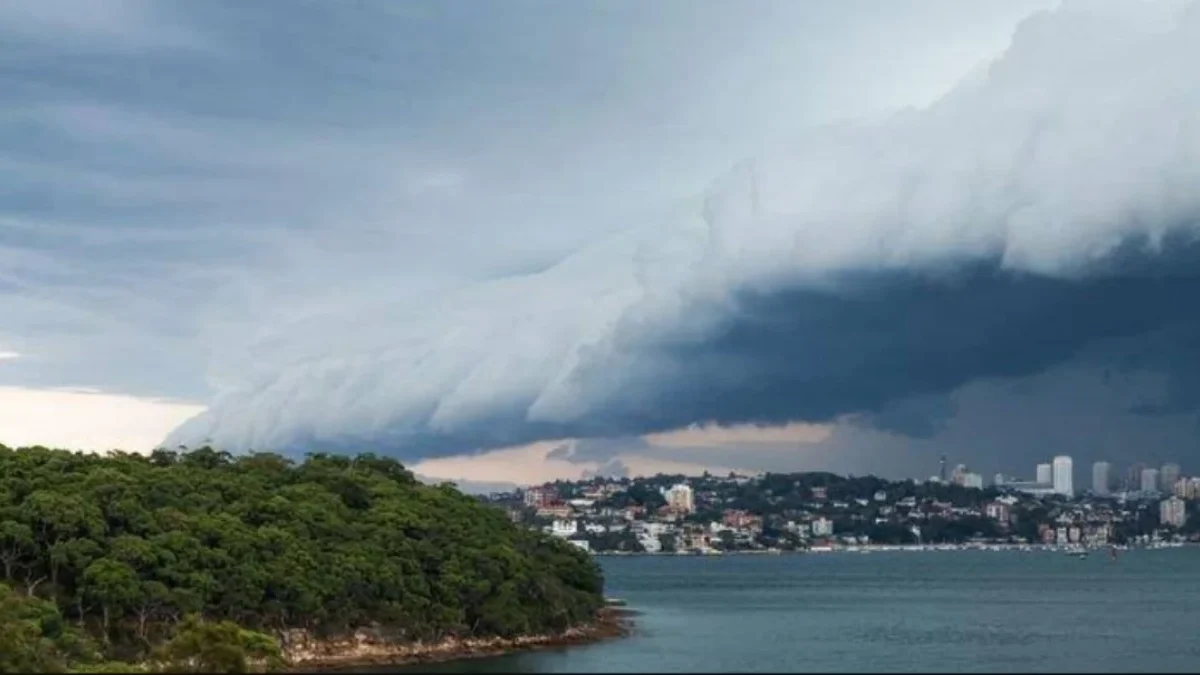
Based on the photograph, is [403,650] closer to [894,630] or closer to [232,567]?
[232,567]

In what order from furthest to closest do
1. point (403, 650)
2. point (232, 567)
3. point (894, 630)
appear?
1. point (894, 630)
2. point (403, 650)
3. point (232, 567)

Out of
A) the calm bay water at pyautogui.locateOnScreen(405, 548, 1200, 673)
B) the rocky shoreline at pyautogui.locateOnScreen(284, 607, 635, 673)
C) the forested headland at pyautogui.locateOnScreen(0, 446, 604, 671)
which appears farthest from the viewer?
the rocky shoreline at pyautogui.locateOnScreen(284, 607, 635, 673)

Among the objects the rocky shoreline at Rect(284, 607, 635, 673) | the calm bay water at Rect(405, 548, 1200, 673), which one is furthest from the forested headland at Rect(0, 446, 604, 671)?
the calm bay water at Rect(405, 548, 1200, 673)

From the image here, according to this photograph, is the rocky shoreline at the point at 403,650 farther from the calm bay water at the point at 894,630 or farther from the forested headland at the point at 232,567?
the calm bay water at the point at 894,630

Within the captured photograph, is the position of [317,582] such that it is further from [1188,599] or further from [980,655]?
[1188,599]

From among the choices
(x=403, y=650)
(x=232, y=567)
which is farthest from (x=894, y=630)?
(x=232, y=567)

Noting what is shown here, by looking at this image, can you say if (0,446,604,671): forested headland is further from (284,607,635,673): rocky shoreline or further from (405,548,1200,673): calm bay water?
(405,548,1200,673): calm bay water

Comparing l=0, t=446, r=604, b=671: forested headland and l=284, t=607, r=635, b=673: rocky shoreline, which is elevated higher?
l=0, t=446, r=604, b=671: forested headland
